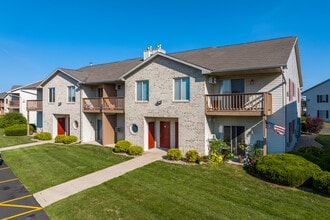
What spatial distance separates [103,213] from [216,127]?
9.95m

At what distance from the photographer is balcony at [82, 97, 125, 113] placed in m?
19.3

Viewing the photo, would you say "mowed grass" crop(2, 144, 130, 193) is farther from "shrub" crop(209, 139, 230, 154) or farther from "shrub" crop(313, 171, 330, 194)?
"shrub" crop(313, 171, 330, 194)

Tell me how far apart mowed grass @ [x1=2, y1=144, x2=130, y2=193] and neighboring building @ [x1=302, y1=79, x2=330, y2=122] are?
42990mm

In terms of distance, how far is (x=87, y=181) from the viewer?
11320mm

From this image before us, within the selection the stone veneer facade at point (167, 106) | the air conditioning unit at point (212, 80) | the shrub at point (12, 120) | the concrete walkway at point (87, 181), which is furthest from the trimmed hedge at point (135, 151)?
the shrub at point (12, 120)

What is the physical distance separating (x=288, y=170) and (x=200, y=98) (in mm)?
6785

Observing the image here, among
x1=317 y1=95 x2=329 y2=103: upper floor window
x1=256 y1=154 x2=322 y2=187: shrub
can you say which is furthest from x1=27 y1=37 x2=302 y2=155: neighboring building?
x1=317 y1=95 x2=329 y2=103: upper floor window

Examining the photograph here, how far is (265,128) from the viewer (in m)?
13.0

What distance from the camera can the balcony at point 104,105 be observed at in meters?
19.3

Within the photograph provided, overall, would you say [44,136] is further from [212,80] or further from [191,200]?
[191,200]

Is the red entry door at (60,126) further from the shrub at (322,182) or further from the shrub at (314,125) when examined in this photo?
the shrub at (314,125)

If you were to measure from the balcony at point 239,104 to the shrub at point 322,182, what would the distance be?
13.8 feet

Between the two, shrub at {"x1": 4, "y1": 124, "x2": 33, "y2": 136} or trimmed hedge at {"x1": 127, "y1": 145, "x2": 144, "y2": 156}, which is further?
shrub at {"x1": 4, "y1": 124, "x2": 33, "y2": 136}

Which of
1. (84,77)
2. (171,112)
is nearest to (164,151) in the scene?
(171,112)
